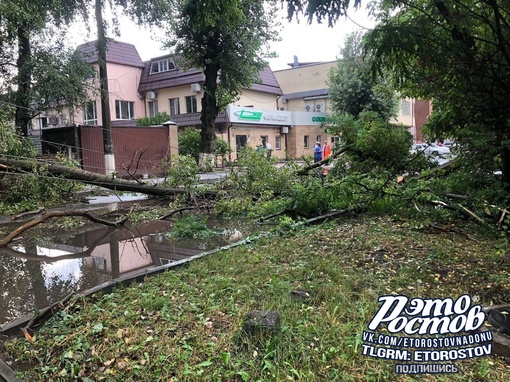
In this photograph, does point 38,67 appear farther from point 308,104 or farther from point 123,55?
point 308,104

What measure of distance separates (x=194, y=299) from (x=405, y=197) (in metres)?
3.79

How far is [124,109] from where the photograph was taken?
28.7m

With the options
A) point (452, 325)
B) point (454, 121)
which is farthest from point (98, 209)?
point (452, 325)

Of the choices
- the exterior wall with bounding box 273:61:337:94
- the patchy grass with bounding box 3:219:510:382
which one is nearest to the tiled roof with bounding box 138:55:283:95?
the exterior wall with bounding box 273:61:337:94

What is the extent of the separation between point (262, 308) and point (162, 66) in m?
29.0

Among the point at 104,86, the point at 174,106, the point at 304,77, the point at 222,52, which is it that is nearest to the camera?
the point at 104,86

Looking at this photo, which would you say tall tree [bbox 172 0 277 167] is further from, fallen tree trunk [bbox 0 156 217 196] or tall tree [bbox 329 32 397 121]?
tall tree [bbox 329 32 397 121]

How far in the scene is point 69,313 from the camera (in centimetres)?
343

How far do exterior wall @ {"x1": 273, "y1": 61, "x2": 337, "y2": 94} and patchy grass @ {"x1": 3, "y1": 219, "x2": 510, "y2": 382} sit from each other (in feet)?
108

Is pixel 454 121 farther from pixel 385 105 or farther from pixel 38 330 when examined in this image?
pixel 385 105

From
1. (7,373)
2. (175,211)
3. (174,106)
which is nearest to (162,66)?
(174,106)

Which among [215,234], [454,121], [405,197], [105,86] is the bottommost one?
[215,234]

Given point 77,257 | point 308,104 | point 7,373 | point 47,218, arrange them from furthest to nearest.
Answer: point 308,104
point 47,218
point 77,257
point 7,373

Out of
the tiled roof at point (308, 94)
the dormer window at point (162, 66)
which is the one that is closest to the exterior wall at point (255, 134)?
the tiled roof at point (308, 94)
